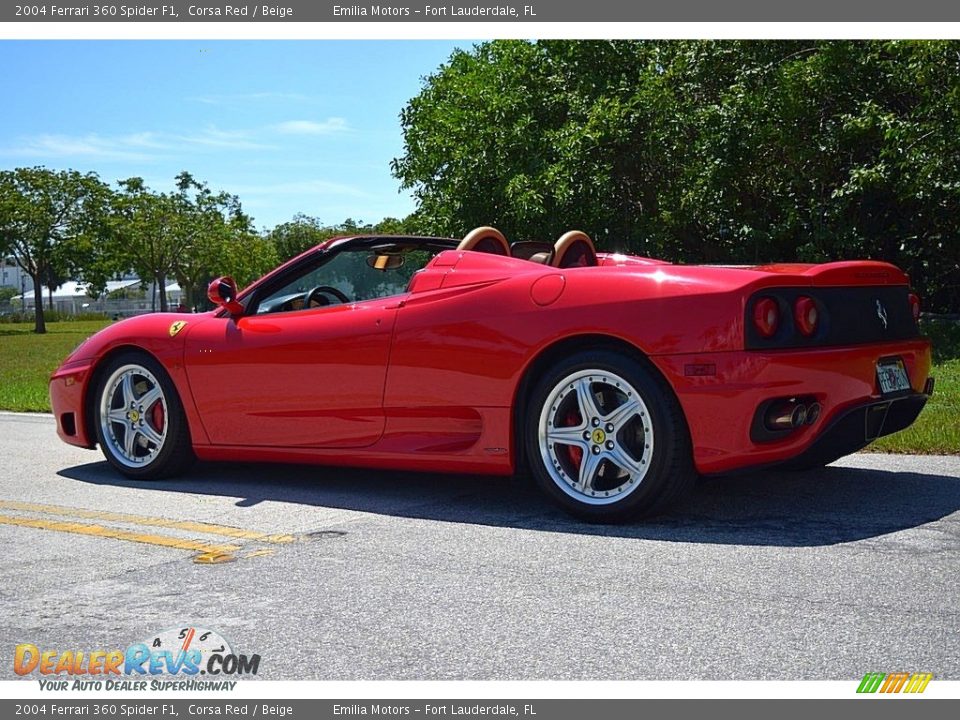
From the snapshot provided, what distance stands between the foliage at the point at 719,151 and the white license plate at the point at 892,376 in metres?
10.2

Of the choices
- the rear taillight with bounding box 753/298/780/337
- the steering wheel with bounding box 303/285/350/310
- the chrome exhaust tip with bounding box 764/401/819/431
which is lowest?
the chrome exhaust tip with bounding box 764/401/819/431

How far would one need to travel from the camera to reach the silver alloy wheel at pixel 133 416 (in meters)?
6.46

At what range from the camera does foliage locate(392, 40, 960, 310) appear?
51.5ft

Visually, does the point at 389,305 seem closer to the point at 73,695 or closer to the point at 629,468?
the point at 629,468

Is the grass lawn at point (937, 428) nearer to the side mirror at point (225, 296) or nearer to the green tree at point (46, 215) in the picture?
the side mirror at point (225, 296)

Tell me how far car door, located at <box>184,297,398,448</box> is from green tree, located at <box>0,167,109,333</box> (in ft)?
196

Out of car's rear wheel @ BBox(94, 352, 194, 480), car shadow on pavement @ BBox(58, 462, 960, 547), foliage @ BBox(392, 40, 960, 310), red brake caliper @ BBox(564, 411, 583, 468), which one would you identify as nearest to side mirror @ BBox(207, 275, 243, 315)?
car's rear wheel @ BBox(94, 352, 194, 480)

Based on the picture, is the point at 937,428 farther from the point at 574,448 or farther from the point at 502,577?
the point at 502,577

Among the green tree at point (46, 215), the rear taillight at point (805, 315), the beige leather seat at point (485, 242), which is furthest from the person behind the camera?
the green tree at point (46, 215)

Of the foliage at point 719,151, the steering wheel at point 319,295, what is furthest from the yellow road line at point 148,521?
the foliage at point 719,151

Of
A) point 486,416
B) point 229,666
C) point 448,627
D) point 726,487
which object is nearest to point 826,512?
point 726,487

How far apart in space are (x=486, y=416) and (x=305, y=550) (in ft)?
3.42

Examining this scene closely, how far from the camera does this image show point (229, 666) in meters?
3.18

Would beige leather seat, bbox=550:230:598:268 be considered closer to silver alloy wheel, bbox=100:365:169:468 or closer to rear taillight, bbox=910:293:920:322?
rear taillight, bbox=910:293:920:322
